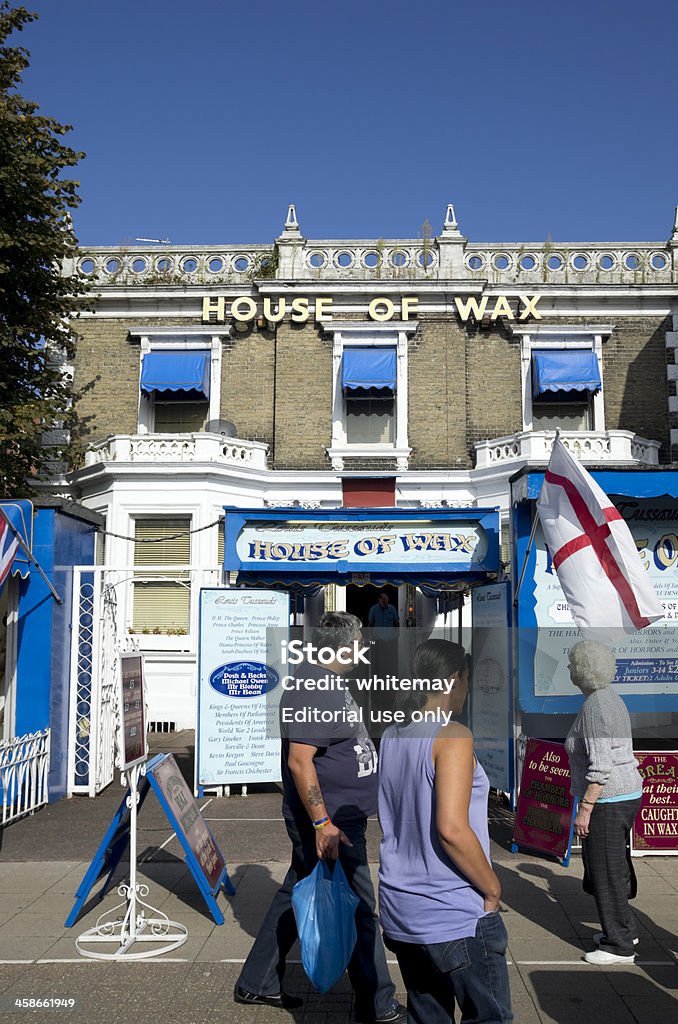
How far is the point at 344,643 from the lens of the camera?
15.0 feet

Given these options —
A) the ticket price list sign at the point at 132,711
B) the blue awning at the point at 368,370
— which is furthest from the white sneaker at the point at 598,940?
the blue awning at the point at 368,370

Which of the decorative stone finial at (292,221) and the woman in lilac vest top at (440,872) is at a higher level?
the decorative stone finial at (292,221)

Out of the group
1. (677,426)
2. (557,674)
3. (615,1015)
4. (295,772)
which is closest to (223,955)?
(295,772)

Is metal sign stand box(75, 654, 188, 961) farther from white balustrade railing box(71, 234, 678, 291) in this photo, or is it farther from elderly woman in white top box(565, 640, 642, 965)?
white balustrade railing box(71, 234, 678, 291)

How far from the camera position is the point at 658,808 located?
7609 mm

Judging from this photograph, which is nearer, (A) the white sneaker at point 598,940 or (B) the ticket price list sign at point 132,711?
(A) the white sneaker at point 598,940

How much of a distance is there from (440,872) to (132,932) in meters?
3.09

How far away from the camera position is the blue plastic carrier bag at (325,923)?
4.12 m

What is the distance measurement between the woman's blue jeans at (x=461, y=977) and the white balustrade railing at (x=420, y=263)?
16.6 meters

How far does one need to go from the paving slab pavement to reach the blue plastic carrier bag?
658 mm

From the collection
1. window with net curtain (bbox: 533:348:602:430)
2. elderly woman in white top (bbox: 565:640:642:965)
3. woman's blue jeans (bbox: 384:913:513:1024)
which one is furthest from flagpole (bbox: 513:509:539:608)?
window with net curtain (bbox: 533:348:602:430)

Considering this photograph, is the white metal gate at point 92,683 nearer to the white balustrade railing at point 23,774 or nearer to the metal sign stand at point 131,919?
the white balustrade railing at point 23,774

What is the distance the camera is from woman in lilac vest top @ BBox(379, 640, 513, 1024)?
10.5 feet

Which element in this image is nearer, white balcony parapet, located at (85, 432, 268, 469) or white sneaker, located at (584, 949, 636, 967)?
white sneaker, located at (584, 949, 636, 967)
